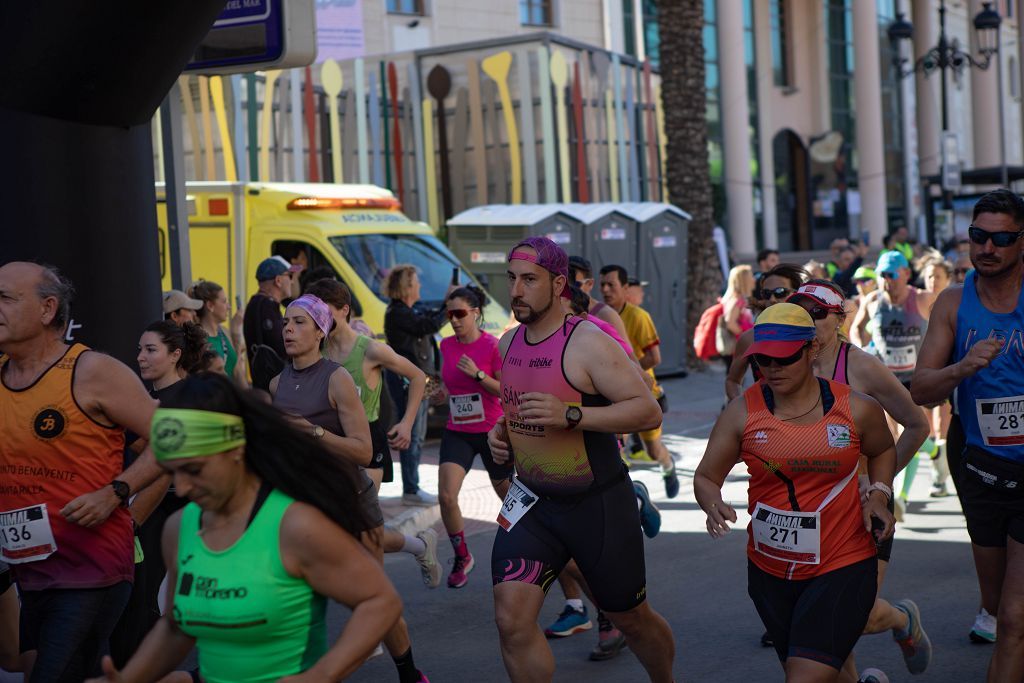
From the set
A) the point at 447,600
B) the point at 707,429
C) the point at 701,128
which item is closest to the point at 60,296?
the point at 447,600

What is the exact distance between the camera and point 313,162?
2075 cm

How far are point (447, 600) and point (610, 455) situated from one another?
2847 millimetres

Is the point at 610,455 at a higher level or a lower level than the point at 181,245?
lower

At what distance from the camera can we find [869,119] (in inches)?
1588

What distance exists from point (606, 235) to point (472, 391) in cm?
992

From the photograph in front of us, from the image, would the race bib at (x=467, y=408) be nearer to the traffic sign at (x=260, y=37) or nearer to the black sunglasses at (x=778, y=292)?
the black sunglasses at (x=778, y=292)

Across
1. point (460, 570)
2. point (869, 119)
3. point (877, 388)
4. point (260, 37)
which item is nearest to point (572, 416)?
point (877, 388)

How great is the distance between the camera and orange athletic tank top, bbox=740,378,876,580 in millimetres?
4406

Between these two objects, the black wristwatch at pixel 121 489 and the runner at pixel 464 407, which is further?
the runner at pixel 464 407

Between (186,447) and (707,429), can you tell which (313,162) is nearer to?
(707,429)

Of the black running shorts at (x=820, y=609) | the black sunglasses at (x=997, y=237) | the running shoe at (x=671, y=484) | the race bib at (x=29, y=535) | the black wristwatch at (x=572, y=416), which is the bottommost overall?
the running shoe at (x=671, y=484)

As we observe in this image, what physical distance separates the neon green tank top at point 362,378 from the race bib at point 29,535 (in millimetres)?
2850

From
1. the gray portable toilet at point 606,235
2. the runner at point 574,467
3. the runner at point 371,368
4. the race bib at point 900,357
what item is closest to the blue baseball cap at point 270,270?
the runner at point 371,368

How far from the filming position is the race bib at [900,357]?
32.6ft
